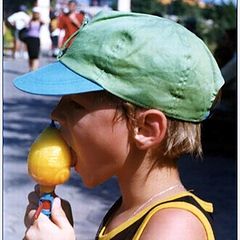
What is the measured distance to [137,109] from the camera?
5.15 feet

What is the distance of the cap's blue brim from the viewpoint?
1555mm

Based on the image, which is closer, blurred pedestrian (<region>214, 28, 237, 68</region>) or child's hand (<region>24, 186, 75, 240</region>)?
child's hand (<region>24, 186, 75, 240</region>)

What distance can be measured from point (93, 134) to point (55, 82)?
0.15m

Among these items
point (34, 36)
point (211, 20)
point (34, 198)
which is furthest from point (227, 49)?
point (211, 20)

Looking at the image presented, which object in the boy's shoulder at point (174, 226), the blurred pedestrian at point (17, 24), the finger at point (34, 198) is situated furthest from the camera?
the blurred pedestrian at point (17, 24)

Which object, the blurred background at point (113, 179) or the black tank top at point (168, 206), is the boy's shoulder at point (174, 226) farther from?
the blurred background at point (113, 179)

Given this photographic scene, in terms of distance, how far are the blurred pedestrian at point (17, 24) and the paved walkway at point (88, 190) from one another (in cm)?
696

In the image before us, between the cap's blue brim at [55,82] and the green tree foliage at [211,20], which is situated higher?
the cap's blue brim at [55,82]

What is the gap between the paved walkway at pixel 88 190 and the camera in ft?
16.5

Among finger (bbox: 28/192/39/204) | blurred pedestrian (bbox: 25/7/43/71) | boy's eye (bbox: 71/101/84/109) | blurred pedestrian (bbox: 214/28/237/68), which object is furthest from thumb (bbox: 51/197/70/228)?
blurred pedestrian (bbox: 25/7/43/71)

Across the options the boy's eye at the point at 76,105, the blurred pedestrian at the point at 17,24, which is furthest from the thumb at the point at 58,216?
the blurred pedestrian at the point at 17,24

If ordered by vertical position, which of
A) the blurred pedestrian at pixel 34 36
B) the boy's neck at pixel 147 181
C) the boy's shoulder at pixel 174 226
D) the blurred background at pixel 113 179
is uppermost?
the boy's neck at pixel 147 181

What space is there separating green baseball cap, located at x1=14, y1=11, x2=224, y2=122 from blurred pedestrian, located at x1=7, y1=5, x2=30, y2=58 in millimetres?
13817

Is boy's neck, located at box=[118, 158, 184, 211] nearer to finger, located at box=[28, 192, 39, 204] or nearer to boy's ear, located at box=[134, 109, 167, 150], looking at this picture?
boy's ear, located at box=[134, 109, 167, 150]
